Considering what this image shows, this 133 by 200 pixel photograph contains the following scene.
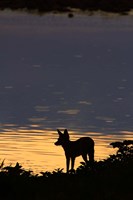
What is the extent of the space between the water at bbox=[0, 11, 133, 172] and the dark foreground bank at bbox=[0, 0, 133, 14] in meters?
15.0

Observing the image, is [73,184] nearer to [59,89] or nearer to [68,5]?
[59,89]

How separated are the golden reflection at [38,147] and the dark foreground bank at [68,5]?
55.0m

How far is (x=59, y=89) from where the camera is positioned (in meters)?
28.9

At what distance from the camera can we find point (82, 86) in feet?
98.3

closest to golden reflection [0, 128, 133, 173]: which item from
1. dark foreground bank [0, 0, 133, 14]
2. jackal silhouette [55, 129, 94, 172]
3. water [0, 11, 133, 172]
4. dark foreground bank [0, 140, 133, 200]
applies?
water [0, 11, 133, 172]

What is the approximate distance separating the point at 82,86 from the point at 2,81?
7.77 feet

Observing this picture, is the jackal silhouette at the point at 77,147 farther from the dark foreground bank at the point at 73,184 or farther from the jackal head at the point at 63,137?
the dark foreground bank at the point at 73,184

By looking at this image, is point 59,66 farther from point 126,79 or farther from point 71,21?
point 71,21

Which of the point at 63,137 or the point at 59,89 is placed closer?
the point at 63,137

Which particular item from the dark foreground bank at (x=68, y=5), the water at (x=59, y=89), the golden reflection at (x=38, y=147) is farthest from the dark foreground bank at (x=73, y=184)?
the dark foreground bank at (x=68, y=5)

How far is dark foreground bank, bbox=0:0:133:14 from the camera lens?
76.2 meters

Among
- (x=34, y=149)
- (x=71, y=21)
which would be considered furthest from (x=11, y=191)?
(x=71, y=21)

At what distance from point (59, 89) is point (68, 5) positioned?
5075 centimetres

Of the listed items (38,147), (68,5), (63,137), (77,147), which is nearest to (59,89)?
(38,147)
